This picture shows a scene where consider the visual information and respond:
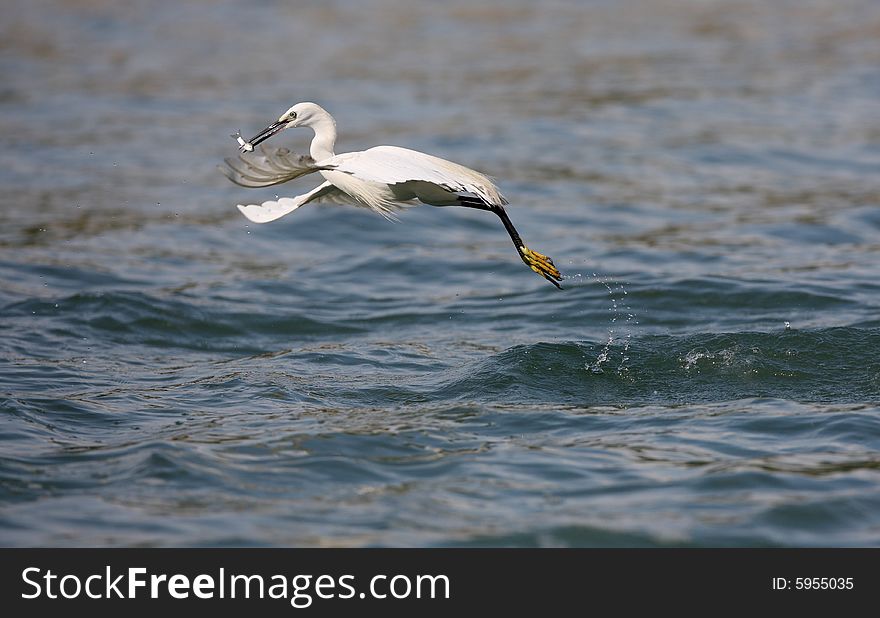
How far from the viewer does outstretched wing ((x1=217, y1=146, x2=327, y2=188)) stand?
729 centimetres

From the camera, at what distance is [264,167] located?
24.0 feet

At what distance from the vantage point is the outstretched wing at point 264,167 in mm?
7289

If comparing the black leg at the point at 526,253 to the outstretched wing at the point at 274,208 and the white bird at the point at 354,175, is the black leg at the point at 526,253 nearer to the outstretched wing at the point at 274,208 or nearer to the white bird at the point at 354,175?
the white bird at the point at 354,175

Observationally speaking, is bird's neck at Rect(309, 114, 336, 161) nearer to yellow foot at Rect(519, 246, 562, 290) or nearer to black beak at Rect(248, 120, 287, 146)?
black beak at Rect(248, 120, 287, 146)

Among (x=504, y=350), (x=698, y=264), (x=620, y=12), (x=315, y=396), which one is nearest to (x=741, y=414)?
(x=504, y=350)

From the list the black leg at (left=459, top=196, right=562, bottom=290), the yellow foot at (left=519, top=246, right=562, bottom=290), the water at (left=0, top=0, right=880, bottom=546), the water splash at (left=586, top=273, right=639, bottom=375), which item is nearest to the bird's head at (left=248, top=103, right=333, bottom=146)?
the black leg at (left=459, top=196, right=562, bottom=290)

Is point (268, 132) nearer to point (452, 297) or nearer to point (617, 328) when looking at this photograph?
point (617, 328)

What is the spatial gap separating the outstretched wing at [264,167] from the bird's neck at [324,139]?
0.40m

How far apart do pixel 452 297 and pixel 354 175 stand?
14.7 ft

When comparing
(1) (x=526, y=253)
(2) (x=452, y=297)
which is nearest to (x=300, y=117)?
(1) (x=526, y=253)

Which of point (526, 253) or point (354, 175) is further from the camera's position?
point (526, 253)

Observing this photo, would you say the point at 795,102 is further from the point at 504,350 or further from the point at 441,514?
the point at 441,514

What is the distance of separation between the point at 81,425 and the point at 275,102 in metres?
11.6

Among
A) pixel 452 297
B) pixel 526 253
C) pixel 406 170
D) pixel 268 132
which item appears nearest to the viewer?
pixel 406 170
